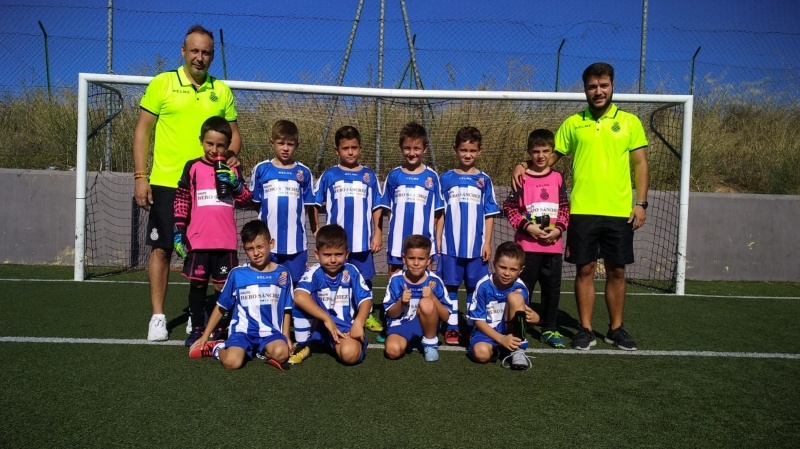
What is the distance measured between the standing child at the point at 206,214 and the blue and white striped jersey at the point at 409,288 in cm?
114

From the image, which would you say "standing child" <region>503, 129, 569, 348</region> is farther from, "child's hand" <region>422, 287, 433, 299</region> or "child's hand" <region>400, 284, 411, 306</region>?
"child's hand" <region>400, 284, 411, 306</region>

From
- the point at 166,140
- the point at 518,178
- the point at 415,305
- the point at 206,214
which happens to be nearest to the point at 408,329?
the point at 415,305

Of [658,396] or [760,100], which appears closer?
[658,396]

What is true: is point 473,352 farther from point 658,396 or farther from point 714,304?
point 714,304

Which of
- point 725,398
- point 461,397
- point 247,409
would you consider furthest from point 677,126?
point 247,409

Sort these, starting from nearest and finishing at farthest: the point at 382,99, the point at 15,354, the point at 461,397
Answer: the point at 461,397 < the point at 15,354 < the point at 382,99

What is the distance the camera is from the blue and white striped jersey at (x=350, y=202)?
480 cm

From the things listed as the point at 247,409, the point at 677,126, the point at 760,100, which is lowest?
the point at 247,409

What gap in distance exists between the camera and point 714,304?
20.9ft

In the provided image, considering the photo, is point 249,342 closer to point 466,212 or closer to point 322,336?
point 322,336

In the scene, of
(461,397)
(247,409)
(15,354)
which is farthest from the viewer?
(15,354)

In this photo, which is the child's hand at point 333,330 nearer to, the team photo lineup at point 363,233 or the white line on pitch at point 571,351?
the team photo lineup at point 363,233

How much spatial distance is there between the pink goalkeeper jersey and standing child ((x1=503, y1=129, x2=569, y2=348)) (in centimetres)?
209

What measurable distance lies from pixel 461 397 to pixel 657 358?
5.53ft
